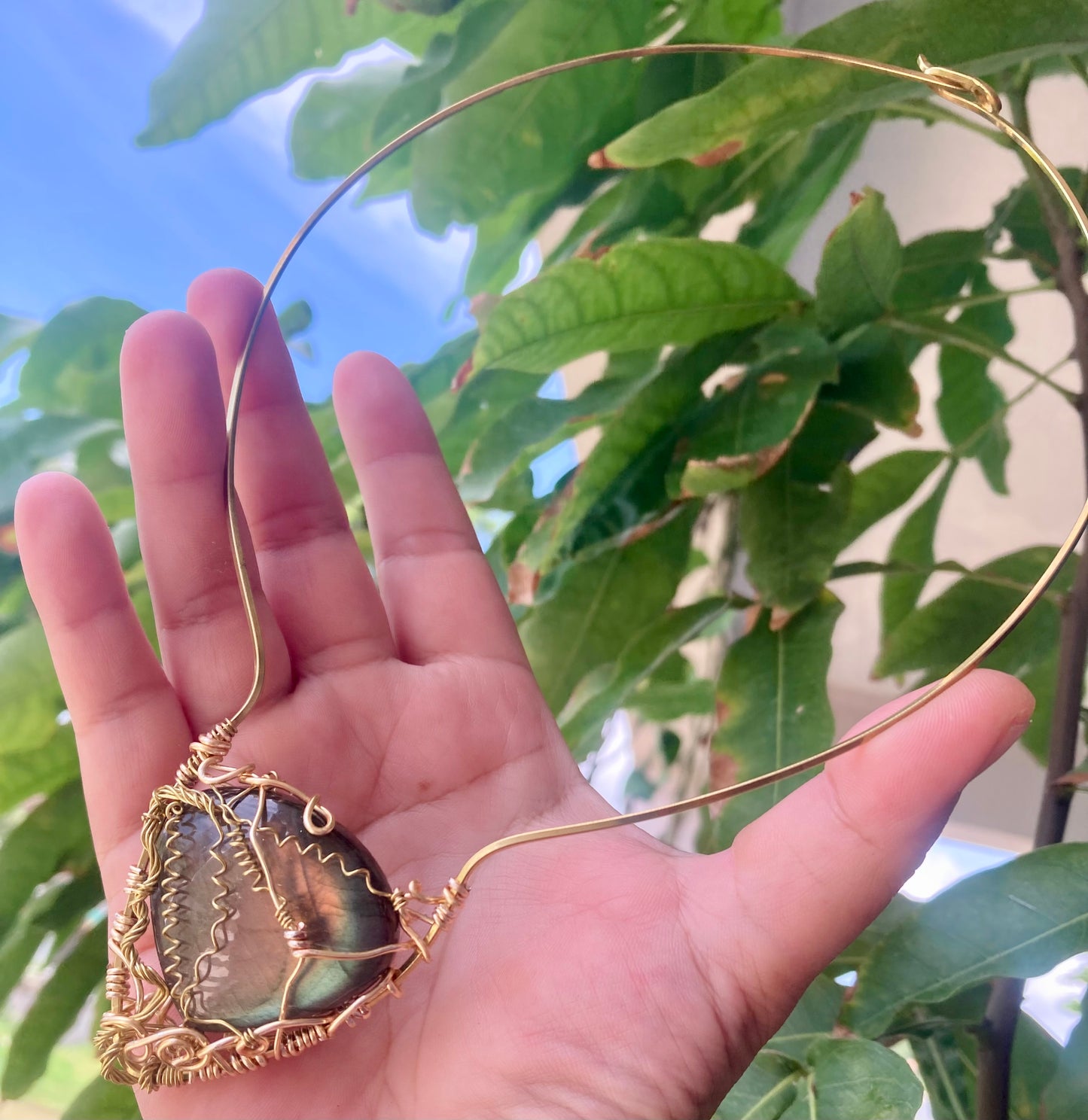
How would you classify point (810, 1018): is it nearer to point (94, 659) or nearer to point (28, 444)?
point (94, 659)

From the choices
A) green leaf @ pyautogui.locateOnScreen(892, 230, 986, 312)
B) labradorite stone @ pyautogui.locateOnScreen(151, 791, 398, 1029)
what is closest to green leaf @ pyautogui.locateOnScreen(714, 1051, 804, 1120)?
labradorite stone @ pyautogui.locateOnScreen(151, 791, 398, 1029)

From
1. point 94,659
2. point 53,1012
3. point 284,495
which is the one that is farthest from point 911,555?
point 53,1012

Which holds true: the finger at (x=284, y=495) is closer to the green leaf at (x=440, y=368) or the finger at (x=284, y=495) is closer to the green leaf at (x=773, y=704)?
the green leaf at (x=440, y=368)

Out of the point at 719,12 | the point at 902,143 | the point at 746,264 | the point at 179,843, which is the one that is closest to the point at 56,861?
the point at 179,843

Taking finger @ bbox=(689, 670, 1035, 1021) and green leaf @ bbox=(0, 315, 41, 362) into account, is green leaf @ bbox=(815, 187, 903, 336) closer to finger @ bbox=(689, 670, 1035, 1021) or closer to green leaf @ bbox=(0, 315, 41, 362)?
finger @ bbox=(689, 670, 1035, 1021)

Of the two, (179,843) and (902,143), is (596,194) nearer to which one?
(902,143)

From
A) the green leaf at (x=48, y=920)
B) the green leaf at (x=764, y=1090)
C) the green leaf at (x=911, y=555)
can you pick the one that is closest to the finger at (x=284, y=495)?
the green leaf at (x=48, y=920)
